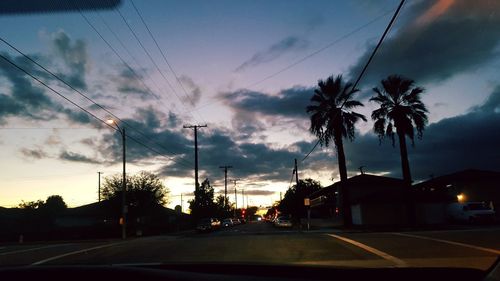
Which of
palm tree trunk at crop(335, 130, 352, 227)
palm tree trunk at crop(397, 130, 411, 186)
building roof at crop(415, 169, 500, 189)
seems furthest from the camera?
building roof at crop(415, 169, 500, 189)

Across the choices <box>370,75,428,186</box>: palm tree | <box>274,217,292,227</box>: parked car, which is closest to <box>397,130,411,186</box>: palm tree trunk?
<box>370,75,428,186</box>: palm tree

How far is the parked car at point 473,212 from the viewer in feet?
133

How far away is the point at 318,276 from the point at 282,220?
56.9 meters

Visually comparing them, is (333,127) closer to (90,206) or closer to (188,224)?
(188,224)

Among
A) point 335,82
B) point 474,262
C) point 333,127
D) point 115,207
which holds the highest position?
point 335,82

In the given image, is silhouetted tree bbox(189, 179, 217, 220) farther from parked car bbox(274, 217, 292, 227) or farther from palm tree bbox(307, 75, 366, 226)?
palm tree bbox(307, 75, 366, 226)

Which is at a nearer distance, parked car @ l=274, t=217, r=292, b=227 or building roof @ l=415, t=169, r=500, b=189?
building roof @ l=415, t=169, r=500, b=189

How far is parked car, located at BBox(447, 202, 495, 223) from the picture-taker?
40.4m

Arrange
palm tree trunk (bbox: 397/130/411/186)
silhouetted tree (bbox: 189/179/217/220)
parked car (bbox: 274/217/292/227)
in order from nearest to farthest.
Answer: palm tree trunk (bbox: 397/130/411/186), parked car (bbox: 274/217/292/227), silhouetted tree (bbox: 189/179/217/220)

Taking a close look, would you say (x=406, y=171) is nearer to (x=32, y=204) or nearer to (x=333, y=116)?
(x=333, y=116)

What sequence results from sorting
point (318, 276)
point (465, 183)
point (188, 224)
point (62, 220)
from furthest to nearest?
point (62, 220) < point (188, 224) < point (465, 183) < point (318, 276)

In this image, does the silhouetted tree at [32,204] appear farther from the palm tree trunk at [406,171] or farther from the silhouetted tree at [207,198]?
the palm tree trunk at [406,171]

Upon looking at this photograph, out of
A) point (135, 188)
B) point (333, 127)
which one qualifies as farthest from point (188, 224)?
point (333, 127)

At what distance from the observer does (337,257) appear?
15516 millimetres
